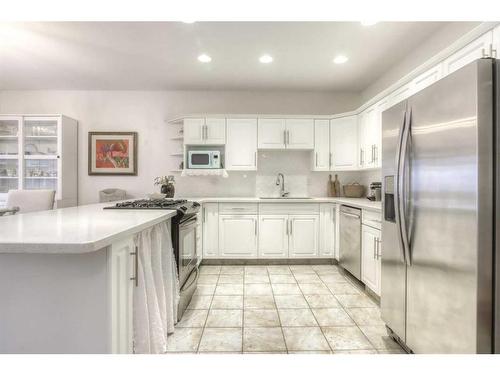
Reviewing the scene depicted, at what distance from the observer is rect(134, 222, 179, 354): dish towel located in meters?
1.43

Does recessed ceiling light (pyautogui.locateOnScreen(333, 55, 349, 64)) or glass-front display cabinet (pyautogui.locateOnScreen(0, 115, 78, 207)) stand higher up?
recessed ceiling light (pyautogui.locateOnScreen(333, 55, 349, 64))

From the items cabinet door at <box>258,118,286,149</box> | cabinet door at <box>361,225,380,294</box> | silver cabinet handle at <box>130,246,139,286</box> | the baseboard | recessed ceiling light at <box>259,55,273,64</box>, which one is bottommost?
the baseboard

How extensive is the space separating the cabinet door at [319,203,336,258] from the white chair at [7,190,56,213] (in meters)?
3.27

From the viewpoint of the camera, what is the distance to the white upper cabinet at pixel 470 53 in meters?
1.56

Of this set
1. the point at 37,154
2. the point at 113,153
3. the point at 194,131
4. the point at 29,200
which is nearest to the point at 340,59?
the point at 194,131

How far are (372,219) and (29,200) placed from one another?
3536 mm

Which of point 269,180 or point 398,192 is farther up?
point 269,180

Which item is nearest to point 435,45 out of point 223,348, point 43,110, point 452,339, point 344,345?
point 452,339

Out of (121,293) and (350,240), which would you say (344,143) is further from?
(121,293)

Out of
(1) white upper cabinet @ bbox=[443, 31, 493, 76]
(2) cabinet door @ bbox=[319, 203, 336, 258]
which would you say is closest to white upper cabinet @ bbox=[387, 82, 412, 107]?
(1) white upper cabinet @ bbox=[443, 31, 493, 76]

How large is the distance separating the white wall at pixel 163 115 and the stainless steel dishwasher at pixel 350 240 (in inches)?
41.9

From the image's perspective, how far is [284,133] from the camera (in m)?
3.92

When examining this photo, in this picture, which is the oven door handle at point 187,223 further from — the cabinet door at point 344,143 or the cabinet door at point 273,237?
the cabinet door at point 344,143

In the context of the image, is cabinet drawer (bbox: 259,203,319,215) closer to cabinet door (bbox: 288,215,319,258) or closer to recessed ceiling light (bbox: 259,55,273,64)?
cabinet door (bbox: 288,215,319,258)
